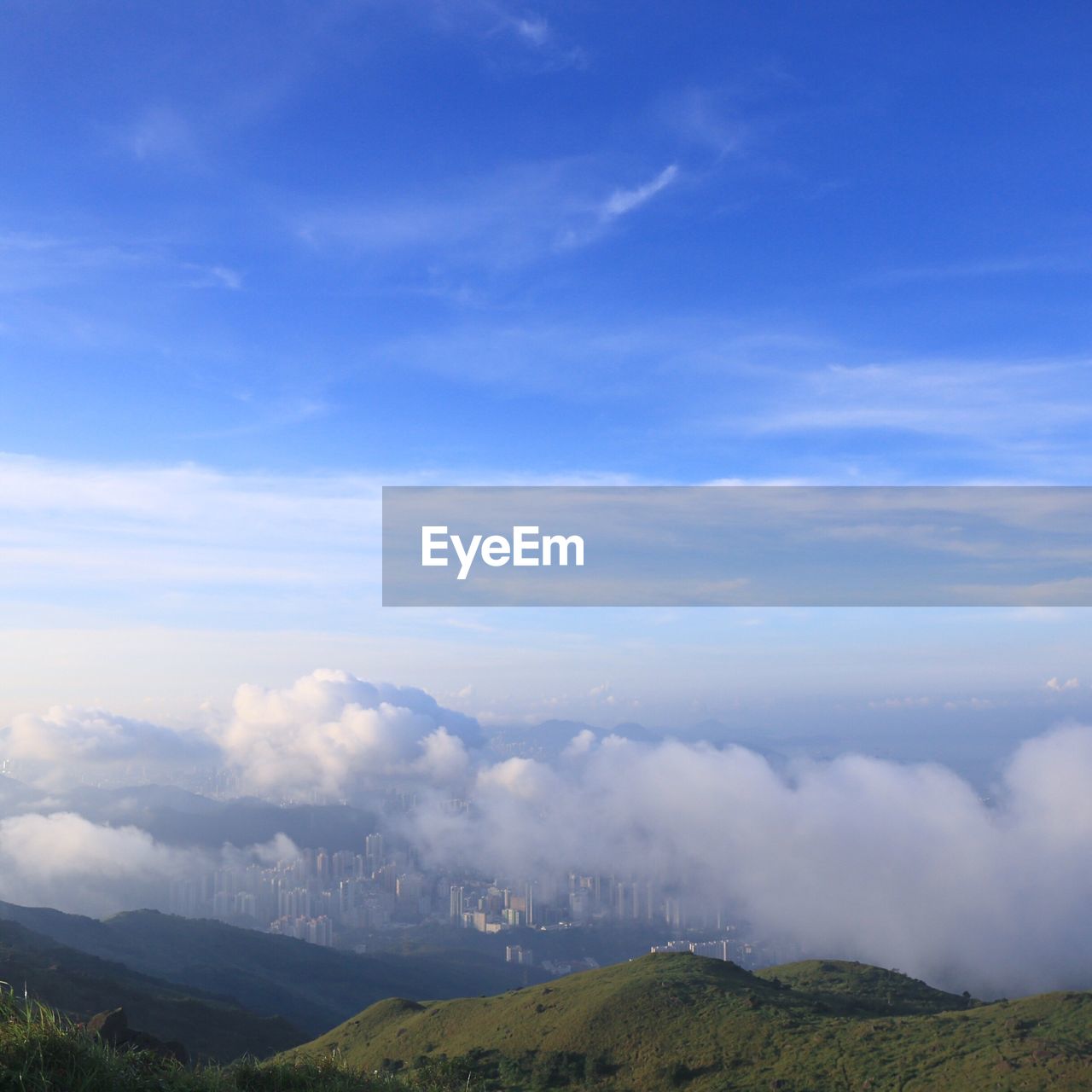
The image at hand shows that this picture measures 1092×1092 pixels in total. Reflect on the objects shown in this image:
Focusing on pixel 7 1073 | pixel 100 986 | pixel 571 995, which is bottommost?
pixel 100 986

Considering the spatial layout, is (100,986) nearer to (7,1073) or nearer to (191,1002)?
(191,1002)

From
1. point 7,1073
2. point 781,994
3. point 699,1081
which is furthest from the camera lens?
point 781,994

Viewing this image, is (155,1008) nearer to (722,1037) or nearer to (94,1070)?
(722,1037)

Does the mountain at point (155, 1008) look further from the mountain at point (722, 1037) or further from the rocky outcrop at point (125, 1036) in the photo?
the rocky outcrop at point (125, 1036)

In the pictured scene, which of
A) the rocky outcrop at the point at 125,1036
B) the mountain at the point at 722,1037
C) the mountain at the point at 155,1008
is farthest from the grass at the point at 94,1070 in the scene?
the mountain at the point at 155,1008

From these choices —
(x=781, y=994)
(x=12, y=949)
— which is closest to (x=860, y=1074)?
(x=781, y=994)

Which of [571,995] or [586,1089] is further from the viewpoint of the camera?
[571,995]

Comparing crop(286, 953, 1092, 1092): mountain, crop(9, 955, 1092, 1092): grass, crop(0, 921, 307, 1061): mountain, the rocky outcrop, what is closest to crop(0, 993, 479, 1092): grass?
the rocky outcrop

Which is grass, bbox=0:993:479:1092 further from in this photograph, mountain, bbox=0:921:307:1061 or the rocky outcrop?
mountain, bbox=0:921:307:1061
